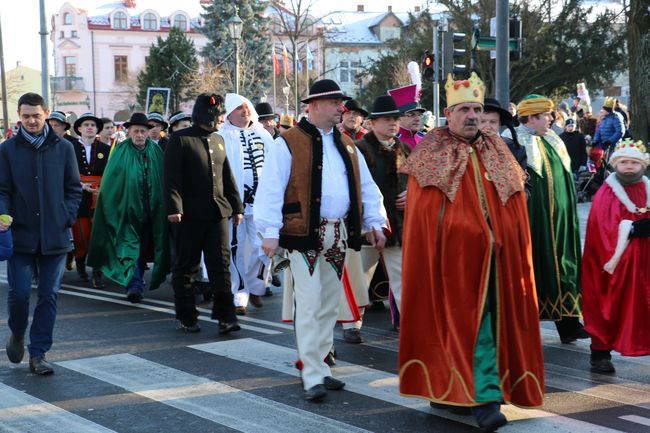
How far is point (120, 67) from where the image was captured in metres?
90.9

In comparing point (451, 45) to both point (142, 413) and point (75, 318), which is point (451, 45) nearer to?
point (75, 318)

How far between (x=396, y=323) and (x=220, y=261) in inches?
65.1

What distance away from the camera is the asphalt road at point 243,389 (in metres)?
5.71

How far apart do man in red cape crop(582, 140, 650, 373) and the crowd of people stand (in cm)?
1

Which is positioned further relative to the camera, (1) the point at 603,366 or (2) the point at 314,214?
(1) the point at 603,366

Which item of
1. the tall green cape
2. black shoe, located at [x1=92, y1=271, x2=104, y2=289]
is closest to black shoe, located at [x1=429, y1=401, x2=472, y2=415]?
the tall green cape

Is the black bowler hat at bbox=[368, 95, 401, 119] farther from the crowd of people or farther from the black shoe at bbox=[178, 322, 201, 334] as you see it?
the black shoe at bbox=[178, 322, 201, 334]

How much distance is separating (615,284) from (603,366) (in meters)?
0.60

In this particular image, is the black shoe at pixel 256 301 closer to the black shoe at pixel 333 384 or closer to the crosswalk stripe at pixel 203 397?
the crosswalk stripe at pixel 203 397

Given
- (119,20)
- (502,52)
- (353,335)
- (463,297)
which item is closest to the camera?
(463,297)

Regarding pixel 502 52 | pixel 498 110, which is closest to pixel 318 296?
pixel 498 110

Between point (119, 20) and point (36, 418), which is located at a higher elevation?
point (119, 20)

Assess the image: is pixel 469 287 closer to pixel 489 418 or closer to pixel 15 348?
pixel 489 418

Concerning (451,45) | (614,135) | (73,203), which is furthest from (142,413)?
(614,135)
